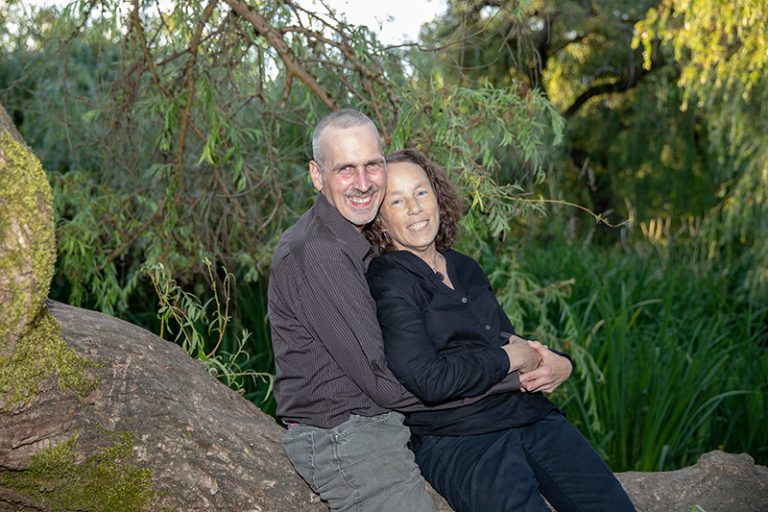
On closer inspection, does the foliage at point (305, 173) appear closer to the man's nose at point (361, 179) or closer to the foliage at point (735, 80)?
the foliage at point (735, 80)

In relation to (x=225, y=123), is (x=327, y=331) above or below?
below

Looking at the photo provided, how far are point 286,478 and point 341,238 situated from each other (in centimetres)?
74

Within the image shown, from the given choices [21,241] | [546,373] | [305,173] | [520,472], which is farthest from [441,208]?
[305,173]

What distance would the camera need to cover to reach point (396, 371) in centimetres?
264

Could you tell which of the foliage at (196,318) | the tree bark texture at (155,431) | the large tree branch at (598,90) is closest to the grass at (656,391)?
the foliage at (196,318)

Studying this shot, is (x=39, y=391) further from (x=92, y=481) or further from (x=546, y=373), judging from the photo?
(x=546, y=373)

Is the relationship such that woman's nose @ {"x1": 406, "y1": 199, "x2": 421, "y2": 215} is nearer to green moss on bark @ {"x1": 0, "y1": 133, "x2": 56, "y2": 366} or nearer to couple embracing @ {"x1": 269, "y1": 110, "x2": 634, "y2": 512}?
couple embracing @ {"x1": 269, "y1": 110, "x2": 634, "y2": 512}

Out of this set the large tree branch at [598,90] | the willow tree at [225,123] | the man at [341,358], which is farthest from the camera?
the large tree branch at [598,90]

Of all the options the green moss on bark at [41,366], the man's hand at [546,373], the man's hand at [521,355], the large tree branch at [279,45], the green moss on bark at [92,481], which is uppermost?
the large tree branch at [279,45]

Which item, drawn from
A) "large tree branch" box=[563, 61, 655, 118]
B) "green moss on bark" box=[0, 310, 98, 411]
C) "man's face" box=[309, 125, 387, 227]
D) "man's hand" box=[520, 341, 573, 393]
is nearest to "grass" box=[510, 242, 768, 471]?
"man's hand" box=[520, 341, 573, 393]

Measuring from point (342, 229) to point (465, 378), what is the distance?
1.95 ft

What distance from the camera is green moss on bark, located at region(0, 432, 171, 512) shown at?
96.5 inches

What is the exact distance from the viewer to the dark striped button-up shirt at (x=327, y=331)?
2.62 metres

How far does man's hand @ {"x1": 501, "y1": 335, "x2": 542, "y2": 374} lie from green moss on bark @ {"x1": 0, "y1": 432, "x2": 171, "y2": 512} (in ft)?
3.66
